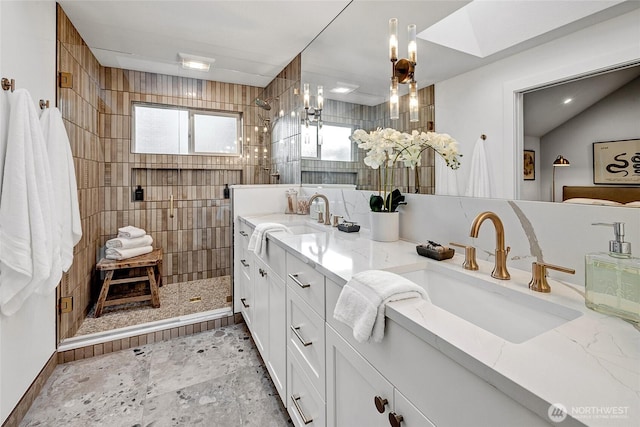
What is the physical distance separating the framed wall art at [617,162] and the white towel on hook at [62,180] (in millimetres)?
2344

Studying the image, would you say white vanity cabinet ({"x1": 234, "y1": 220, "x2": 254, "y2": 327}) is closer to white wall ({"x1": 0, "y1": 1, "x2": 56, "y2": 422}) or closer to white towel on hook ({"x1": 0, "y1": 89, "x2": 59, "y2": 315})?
white towel on hook ({"x1": 0, "y1": 89, "x2": 59, "y2": 315})

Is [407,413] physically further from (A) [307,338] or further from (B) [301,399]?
(B) [301,399]

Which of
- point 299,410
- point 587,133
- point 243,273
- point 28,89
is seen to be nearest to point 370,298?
point 587,133

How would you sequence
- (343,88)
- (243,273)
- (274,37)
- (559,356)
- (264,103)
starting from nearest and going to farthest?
(559,356) → (343,88) → (243,273) → (274,37) → (264,103)

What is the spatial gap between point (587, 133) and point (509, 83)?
30 cm

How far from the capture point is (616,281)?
0.67 m

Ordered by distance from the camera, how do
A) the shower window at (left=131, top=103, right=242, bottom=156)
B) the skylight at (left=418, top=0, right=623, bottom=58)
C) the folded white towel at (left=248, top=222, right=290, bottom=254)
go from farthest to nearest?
1. the shower window at (left=131, top=103, right=242, bottom=156)
2. the folded white towel at (left=248, top=222, right=290, bottom=254)
3. the skylight at (left=418, top=0, right=623, bottom=58)

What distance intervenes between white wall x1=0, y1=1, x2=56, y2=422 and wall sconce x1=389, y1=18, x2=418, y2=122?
1.85m

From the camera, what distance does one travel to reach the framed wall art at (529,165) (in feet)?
3.05

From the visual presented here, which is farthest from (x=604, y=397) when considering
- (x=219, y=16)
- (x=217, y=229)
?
(x=217, y=229)

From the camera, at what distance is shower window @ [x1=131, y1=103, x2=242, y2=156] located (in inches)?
120

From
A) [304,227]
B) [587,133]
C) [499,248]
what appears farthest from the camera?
[304,227]

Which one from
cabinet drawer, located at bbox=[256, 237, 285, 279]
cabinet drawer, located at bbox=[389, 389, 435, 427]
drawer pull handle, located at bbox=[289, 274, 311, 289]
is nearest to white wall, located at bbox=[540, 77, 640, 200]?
cabinet drawer, located at bbox=[389, 389, 435, 427]

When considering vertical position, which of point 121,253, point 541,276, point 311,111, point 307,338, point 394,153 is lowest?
point 307,338
